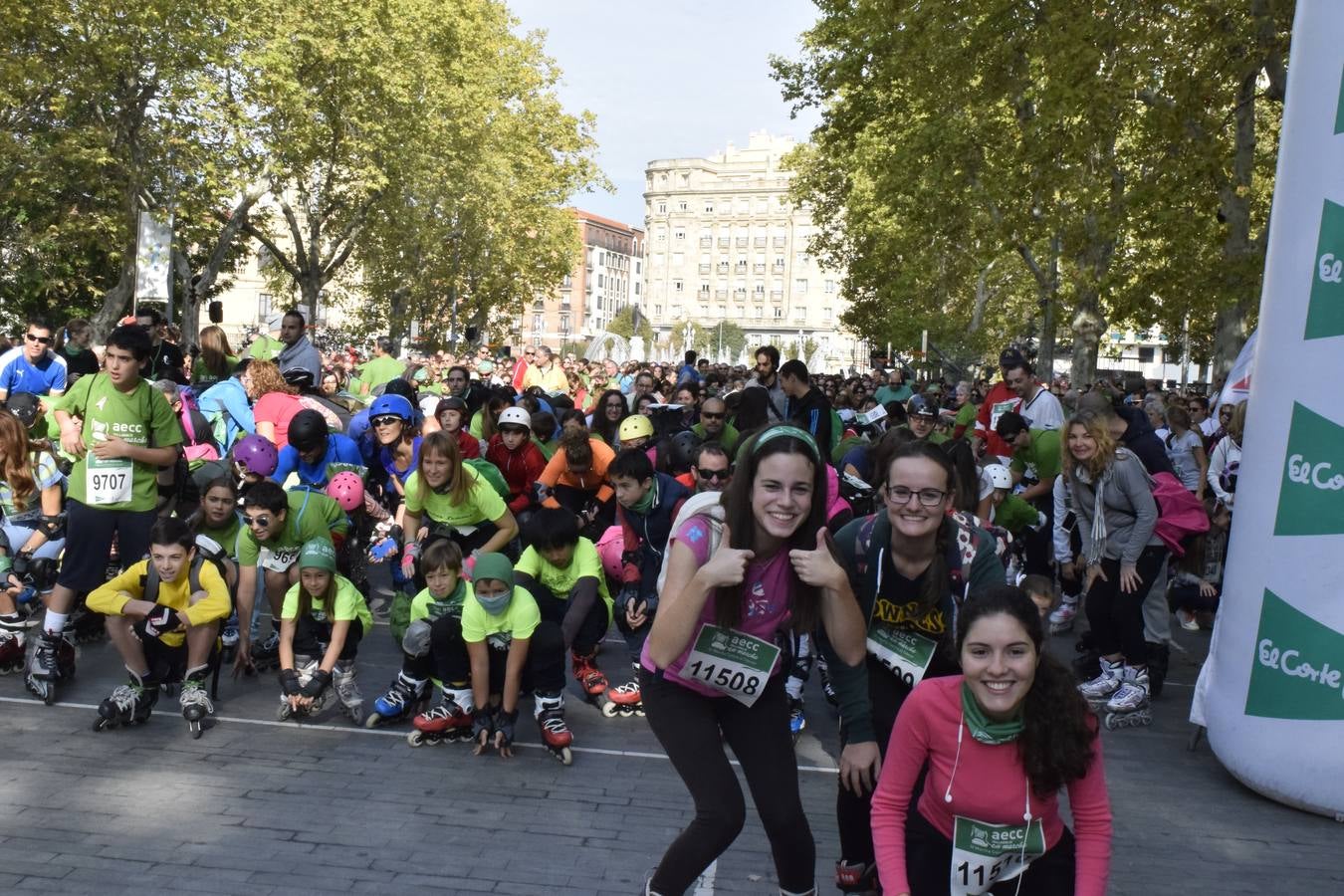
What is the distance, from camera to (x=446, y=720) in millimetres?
7195

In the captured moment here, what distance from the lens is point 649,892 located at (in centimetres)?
404

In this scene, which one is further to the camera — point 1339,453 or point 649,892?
point 1339,453

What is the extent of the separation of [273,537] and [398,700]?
1.19 meters

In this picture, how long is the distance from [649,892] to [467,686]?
11.1ft

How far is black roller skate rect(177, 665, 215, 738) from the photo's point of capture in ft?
23.2

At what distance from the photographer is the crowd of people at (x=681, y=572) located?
3785 mm

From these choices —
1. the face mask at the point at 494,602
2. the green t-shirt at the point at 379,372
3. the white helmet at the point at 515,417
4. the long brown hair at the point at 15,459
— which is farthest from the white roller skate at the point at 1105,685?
the green t-shirt at the point at 379,372

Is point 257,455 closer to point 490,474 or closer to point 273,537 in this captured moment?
point 273,537

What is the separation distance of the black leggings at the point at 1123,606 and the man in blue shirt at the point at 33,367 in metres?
8.44

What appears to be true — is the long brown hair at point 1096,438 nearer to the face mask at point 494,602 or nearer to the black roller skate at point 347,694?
the face mask at point 494,602

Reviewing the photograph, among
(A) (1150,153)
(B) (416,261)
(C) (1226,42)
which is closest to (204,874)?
(C) (1226,42)

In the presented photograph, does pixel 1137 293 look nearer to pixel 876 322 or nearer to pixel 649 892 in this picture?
pixel 649 892

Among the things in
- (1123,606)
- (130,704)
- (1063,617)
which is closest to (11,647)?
(130,704)

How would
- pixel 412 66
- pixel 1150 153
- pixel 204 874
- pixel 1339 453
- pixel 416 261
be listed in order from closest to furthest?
pixel 204 874 → pixel 1339 453 → pixel 1150 153 → pixel 412 66 → pixel 416 261
